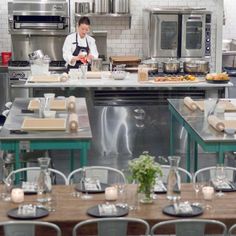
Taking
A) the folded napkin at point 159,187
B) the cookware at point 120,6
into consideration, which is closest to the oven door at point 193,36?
the cookware at point 120,6

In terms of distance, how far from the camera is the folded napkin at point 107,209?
4285 millimetres

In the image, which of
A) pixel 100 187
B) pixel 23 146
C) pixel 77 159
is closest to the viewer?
pixel 100 187

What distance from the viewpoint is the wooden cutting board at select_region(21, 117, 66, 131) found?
20.8 ft

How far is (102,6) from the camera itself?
11.7 meters

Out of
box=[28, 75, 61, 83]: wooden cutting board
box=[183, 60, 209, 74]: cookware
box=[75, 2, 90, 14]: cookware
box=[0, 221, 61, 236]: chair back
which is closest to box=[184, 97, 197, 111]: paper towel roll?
box=[28, 75, 61, 83]: wooden cutting board

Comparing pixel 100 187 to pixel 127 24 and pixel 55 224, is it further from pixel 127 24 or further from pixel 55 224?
pixel 127 24

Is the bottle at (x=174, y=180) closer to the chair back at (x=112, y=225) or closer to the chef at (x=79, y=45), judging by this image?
the chair back at (x=112, y=225)

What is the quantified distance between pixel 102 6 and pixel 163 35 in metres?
1.15

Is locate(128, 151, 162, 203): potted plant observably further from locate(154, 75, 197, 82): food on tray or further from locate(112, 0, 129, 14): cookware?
locate(112, 0, 129, 14): cookware

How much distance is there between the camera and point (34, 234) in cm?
409

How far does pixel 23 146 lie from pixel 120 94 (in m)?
2.93

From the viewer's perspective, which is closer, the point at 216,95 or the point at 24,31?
the point at 216,95

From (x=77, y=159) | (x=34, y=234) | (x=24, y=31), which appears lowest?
(x=77, y=159)

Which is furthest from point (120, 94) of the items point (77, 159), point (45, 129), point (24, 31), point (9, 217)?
point (9, 217)
